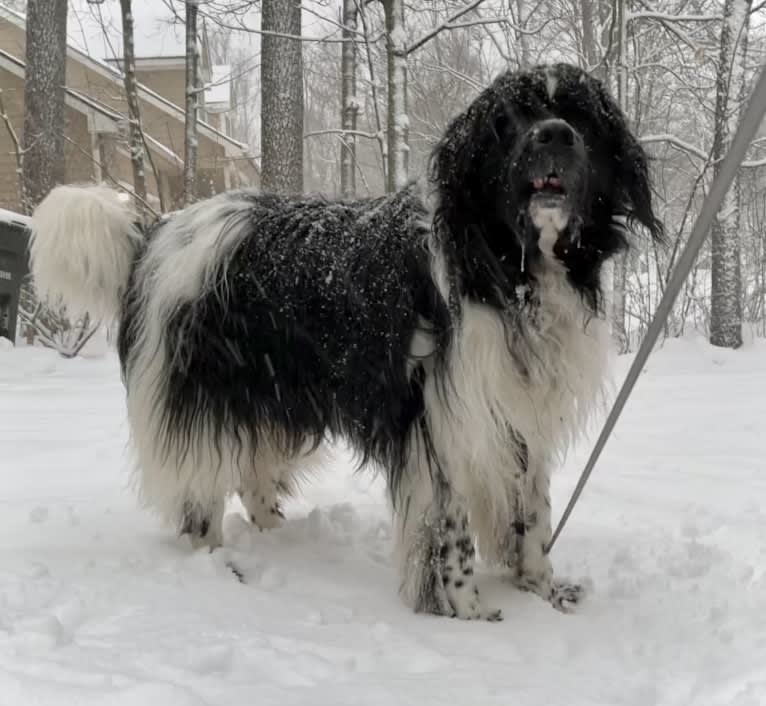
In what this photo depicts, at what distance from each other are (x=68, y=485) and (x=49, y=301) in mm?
1017

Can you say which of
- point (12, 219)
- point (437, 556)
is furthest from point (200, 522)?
point (12, 219)

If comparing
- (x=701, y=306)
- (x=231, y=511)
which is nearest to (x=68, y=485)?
(x=231, y=511)

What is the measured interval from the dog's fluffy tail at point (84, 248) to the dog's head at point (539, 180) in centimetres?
138

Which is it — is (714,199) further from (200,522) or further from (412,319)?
(200,522)

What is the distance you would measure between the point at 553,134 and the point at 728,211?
7644 mm

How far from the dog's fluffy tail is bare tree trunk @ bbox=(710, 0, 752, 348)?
6.90 metres

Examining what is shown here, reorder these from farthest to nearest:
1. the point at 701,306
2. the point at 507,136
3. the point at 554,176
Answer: the point at 701,306
the point at 507,136
the point at 554,176

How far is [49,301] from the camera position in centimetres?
309

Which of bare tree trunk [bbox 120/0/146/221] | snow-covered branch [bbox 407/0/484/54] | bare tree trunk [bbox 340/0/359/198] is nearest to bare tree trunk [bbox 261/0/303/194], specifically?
snow-covered branch [bbox 407/0/484/54]

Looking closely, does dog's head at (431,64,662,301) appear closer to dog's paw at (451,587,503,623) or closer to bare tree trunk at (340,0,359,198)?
dog's paw at (451,587,503,623)

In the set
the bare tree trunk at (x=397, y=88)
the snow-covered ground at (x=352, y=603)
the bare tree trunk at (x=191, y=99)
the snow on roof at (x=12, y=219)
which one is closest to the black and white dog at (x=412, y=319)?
the snow-covered ground at (x=352, y=603)

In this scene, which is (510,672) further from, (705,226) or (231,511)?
(231,511)

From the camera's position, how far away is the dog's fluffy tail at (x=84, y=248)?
9.79 ft

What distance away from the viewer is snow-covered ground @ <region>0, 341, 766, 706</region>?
5.89 feet
